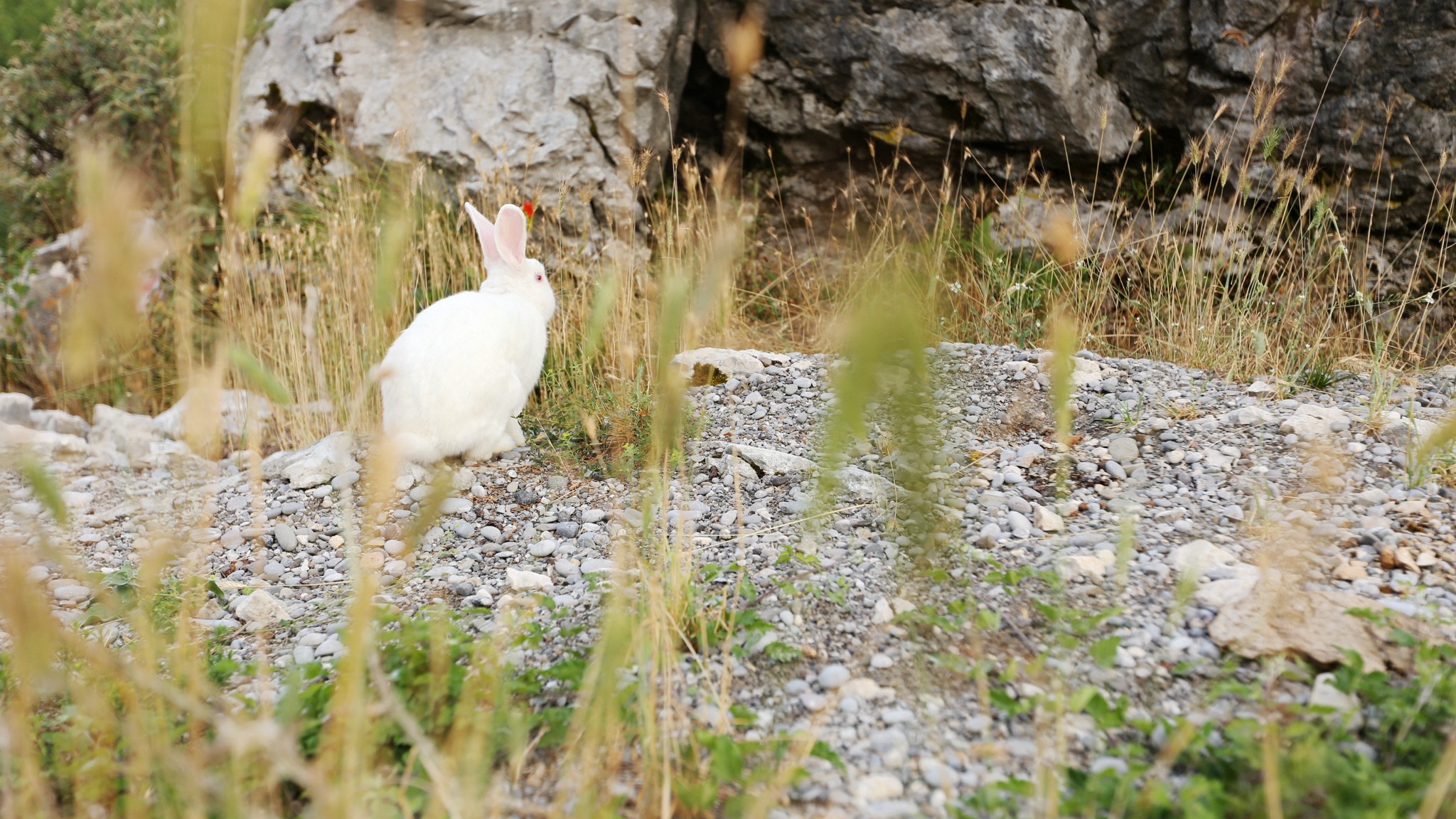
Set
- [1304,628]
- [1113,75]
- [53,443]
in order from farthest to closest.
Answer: [1113,75]
[53,443]
[1304,628]

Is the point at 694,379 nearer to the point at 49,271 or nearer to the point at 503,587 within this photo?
the point at 503,587

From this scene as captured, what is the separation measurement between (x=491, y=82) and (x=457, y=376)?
2650 millimetres

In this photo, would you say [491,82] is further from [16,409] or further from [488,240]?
[16,409]

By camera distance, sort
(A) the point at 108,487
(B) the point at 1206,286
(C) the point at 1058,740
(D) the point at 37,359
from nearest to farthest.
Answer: (C) the point at 1058,740 → (A) the point at 108,487 → (B) the point at 1206,286 → (D) the point at 37,359

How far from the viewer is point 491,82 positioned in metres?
5.38

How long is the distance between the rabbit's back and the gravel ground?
17 cm

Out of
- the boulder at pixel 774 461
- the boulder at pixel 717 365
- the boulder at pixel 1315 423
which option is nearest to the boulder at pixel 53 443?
the boulder at pixel 717 365

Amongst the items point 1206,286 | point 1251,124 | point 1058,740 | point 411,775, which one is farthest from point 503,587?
point 1251,124

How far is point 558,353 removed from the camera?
4457 mm

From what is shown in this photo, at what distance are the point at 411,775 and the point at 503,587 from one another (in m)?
0.88

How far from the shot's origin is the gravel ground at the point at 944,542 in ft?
6.10

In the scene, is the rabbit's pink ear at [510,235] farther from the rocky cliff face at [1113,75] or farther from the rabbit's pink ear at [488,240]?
the rocky cliff face at [1113,75]

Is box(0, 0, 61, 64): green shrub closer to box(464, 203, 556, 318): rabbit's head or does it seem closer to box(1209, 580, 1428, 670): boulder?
box(464, 203, 556, 318): rabbit's head

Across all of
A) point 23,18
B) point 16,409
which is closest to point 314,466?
point 16,409
